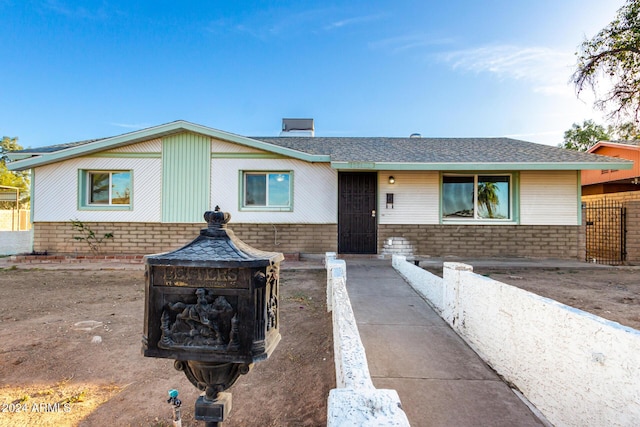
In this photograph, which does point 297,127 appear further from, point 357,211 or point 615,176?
point 615,176

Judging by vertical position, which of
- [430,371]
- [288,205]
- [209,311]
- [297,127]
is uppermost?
[297,127]

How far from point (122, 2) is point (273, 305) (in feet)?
50.9

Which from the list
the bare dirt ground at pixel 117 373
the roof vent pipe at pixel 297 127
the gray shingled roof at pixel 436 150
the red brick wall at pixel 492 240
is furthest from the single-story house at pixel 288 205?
the roof vent pipe at pixel 297 127

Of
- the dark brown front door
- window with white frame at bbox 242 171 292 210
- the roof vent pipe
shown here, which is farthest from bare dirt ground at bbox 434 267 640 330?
the roof vent pipe

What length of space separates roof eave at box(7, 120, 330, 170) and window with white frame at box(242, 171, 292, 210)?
2.89 ft

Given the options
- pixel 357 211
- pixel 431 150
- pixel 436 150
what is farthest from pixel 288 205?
pixel 436 150

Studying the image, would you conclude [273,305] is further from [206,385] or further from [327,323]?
[327,323]

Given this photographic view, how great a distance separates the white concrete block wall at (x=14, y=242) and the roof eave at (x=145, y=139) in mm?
3531

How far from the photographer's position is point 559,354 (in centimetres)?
204

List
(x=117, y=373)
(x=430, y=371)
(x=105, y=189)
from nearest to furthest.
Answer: (x=430, y=371) → (x=117, y=373) → (x=105, y=189)

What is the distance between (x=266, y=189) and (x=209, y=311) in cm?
850

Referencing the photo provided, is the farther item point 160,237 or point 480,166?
point 160,237

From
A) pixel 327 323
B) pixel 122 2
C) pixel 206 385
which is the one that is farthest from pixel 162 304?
pixel 122 2

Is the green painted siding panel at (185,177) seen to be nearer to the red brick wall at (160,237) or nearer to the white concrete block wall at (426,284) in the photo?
the red brick wall at (160,237)
